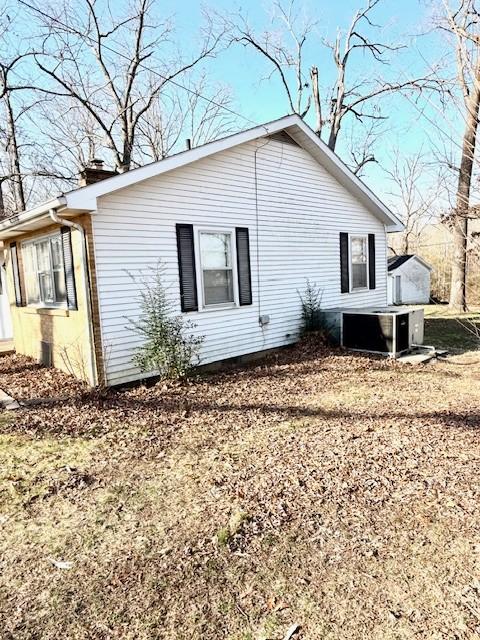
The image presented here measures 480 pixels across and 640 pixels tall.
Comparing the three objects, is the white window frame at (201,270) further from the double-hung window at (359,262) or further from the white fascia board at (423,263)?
the white fascia board at (423,263)

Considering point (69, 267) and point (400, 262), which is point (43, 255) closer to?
point (69, 267)

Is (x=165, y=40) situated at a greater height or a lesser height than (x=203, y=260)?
greater

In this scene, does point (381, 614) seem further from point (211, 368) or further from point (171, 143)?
point (171, 143)

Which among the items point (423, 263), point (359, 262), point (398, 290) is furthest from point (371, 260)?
point (423, 263)

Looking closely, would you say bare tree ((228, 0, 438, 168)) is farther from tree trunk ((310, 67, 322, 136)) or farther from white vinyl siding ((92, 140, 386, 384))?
white vinyl siding ((92, 140, 386, 384))

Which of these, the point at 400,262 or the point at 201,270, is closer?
the point at 201,270

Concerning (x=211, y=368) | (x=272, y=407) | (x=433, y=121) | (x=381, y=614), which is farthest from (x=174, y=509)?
(x=211, y=368)

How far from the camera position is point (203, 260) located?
295 inches

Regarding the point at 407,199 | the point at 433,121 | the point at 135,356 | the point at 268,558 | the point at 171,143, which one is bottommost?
the point at 268,558

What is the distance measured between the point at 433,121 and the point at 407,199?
27.3 meters

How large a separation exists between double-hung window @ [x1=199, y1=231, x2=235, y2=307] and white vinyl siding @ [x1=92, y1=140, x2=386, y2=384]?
0.19m

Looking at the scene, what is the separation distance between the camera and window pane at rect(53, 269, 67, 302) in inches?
273

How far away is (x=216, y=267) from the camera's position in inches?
302

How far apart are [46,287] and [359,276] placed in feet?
24.6
